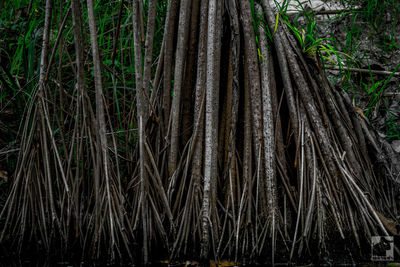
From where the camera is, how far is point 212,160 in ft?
5.97

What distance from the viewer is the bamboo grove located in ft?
5.64

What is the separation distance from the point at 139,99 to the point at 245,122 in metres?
0.66

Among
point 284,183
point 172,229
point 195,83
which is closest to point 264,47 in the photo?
point 195,83
